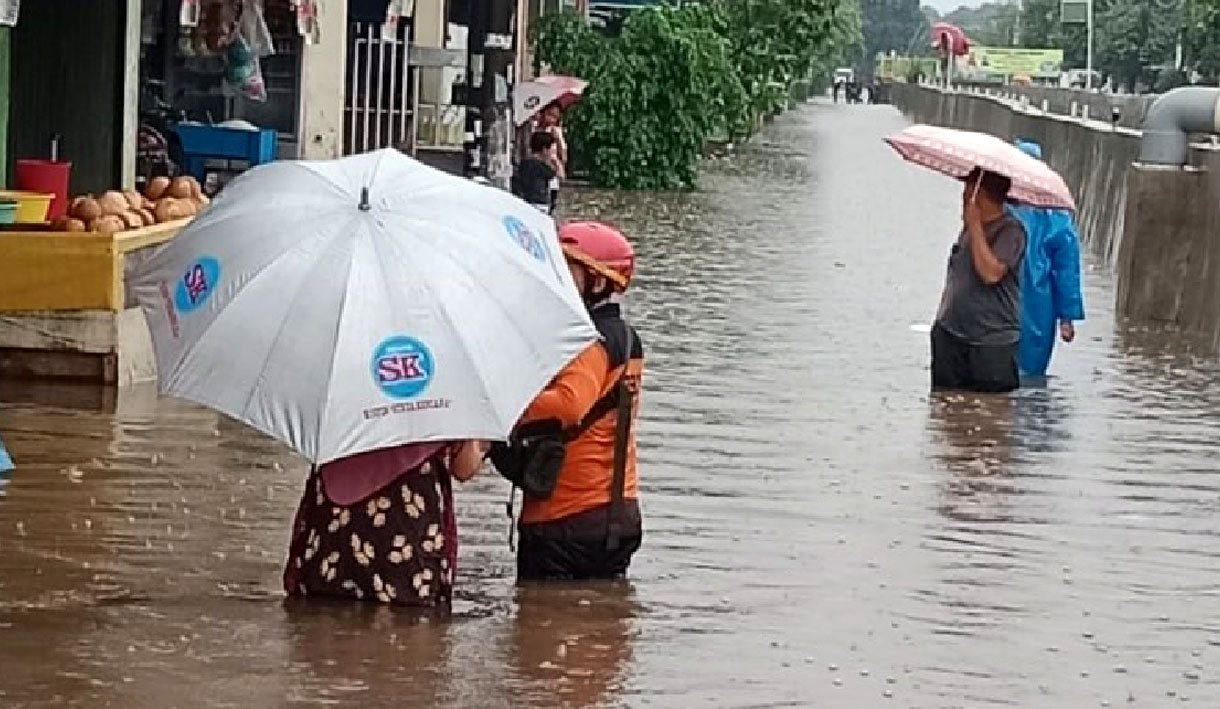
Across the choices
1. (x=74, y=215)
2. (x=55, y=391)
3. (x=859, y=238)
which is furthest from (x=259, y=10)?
(x=859, y=238)

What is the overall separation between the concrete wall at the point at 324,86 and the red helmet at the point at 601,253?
37.9ft

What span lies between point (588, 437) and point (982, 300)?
593 centimetres

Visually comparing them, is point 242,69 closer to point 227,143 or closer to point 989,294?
point 227,143

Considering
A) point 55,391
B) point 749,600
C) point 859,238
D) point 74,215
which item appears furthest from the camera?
point 859,238

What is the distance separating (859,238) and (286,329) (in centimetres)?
1935

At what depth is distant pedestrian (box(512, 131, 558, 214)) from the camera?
21062mm

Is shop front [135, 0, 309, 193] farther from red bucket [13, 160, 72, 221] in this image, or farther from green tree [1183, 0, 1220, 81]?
green tree [1183, 0, 1220, 81]

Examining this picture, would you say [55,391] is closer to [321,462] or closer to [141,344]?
[141,344]

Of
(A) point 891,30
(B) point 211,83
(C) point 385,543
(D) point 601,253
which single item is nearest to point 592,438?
(D) point 601,253

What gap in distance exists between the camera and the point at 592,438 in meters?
7.95

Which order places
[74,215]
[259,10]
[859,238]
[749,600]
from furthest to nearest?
[859,238]
[259,10]
[74,215]
[749,600]

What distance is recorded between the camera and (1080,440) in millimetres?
12359

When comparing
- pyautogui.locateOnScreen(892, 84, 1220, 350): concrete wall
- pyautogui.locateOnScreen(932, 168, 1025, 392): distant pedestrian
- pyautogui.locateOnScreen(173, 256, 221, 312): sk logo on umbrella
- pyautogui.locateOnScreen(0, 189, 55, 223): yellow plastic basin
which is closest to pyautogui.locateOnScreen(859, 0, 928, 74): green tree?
pyautogui.locateOnScreen(892, 84, 1220, 350): concrete wall

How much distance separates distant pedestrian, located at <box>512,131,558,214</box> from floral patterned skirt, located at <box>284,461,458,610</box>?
1315cm
